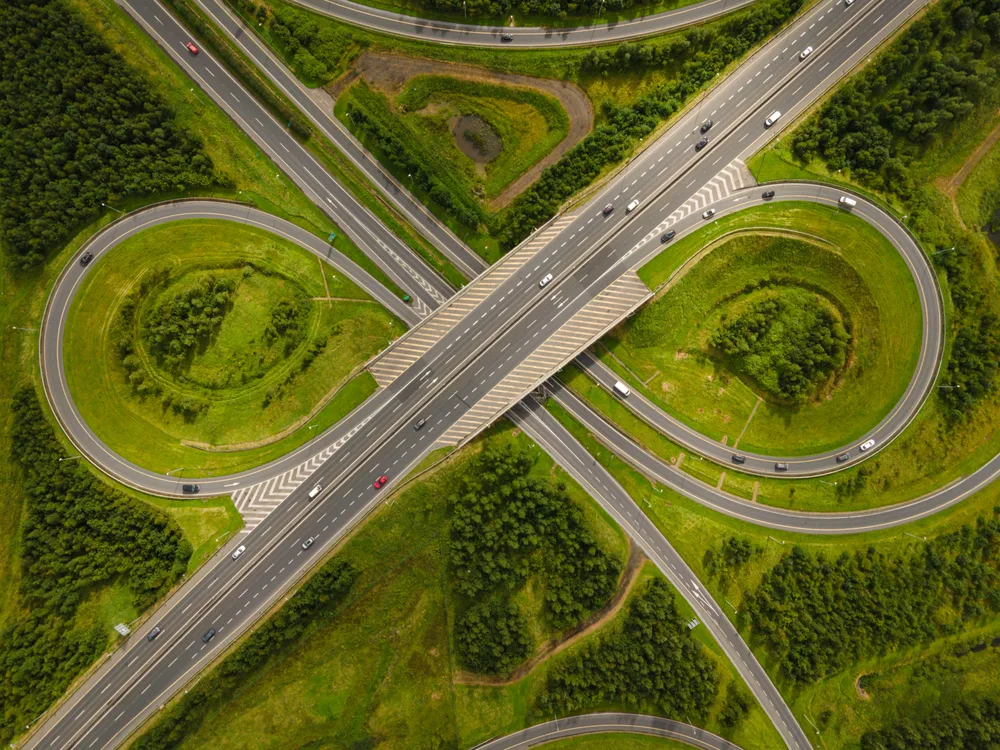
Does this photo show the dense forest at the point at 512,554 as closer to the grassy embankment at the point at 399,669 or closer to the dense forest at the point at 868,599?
the grassy embankment at the point at 399,669

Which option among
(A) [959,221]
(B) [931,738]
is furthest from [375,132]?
(B) [931,738]

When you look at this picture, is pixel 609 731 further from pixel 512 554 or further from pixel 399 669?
pixel 399 669

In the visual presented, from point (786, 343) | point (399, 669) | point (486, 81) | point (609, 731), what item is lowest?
point (399, 669)

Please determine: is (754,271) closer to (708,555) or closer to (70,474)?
(708,555)

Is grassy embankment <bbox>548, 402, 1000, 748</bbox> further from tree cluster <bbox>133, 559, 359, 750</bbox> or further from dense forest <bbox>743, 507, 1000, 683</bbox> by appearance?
tree cluster <bbox>133, 559, 359, 750</bbox>

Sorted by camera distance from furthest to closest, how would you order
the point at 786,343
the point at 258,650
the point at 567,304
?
the point at 567,304 → the point at 786,343 → the point at 258,650

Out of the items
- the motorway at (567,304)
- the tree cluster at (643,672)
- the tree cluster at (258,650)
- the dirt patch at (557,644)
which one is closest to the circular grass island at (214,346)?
the motorway at (567,304)

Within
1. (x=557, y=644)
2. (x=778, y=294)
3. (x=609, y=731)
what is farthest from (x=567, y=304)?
(x=609, y=731)
